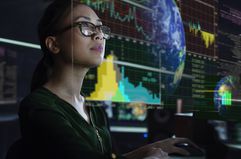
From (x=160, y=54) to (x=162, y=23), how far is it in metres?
0.14

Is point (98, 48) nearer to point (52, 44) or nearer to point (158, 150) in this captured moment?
point (52, 44)

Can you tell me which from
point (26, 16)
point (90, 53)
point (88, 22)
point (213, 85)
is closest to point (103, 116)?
point (90, 53)

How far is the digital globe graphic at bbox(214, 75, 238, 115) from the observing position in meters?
1.98

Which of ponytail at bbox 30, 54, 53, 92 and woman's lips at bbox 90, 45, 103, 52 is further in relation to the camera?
woman's lips at bbox 90, 45, 103, 52

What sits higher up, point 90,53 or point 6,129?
point 90,53

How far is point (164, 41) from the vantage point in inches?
66.6

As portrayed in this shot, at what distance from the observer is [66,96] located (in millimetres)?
1255

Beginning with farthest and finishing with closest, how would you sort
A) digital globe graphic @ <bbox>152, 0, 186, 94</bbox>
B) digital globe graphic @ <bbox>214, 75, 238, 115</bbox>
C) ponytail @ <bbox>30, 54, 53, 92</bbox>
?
digital globe graphic @ <bbox>214, 75, 238, 115</bbox>, digital globe graphic @ <bbox>152, 0, 186, 94</bbox>, ponytail @ <bbox>30, 54, 53, 92</bbox>

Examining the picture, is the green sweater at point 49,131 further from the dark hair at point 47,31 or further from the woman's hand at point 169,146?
the woman's hand at point 169,146

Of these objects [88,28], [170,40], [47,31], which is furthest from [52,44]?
[170,40]

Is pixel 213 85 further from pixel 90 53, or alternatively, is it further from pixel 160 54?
pixel 90 53

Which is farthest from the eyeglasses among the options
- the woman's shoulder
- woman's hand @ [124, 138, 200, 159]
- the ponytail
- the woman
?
woman's hand @ [124, 138, 200, 159]

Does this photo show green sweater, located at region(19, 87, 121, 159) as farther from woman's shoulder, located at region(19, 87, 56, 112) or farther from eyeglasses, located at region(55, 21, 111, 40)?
eyeglasses, located at region(55, 21, 111, 40)

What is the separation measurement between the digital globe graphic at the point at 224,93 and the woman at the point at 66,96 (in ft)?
2.24
